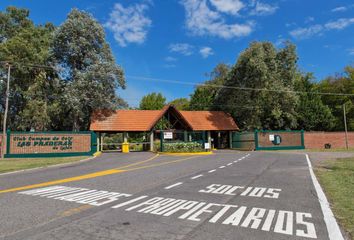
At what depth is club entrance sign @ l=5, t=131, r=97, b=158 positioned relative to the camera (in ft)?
78.5

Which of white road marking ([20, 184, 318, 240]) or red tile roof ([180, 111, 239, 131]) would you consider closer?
white road marking ([20, 184, 318, 240])

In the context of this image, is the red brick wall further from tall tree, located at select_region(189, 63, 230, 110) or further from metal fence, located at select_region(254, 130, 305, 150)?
tall tree, located at select_region(189, 63, 230, 110)

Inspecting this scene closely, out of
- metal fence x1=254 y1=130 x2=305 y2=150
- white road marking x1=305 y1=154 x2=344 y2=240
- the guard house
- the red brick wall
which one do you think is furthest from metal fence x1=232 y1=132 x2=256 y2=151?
white road marking x1=305 y1=154 x2=344 y2=240

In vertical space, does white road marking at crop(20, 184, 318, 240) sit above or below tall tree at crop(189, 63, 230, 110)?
below

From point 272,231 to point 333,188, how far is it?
5.13 metres

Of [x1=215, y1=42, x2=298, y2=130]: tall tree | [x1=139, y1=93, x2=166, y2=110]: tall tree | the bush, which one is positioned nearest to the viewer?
the bush

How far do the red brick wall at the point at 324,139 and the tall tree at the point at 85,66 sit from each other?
24095 millimetres

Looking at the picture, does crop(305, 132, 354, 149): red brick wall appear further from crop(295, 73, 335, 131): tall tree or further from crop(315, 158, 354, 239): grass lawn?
crop(315, 158, 354, 239): grass lawn

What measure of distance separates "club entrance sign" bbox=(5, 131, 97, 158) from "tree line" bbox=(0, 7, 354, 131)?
7.33 meters

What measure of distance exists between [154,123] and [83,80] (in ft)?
31.2

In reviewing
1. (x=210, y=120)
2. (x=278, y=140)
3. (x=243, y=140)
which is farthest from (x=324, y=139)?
(x=210, y=120)

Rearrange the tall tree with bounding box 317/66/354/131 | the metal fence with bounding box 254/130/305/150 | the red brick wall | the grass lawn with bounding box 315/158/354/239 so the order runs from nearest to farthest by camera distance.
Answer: the grass lawn with bounding box 315/158/354/239 < the metal fence with bounding box 254/130/305/150 < the red brick wall < the tall tree with bounding box 317/66/354/131

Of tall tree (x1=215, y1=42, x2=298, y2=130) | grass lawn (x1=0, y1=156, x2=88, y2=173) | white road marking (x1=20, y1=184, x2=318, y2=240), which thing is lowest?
grass lawn (x1=0, y1=156, x2=88, y2=173)

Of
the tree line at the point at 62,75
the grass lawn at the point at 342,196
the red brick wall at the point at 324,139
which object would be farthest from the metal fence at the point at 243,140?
the grass lawn at the point at 342,196
